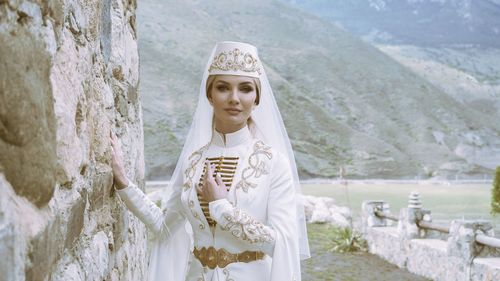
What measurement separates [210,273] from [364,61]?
57560 mm

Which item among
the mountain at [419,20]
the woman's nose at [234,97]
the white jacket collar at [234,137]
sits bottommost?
the white jacket collar at [234,137]

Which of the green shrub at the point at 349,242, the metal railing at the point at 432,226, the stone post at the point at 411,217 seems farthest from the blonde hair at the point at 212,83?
the green shrub at the point at 349,242

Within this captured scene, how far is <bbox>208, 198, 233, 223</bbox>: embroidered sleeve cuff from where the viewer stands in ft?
6.31

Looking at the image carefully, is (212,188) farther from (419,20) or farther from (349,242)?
(419,20)

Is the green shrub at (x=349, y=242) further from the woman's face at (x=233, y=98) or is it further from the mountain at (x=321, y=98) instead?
the mountain at (x=321, y=98)

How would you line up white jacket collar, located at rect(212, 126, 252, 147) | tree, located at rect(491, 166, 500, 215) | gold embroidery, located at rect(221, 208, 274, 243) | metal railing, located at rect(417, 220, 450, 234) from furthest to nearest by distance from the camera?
tree, located at rect(491, 166, 500, 215), metal railing, located at rect(417, 220, 450, 234), white jacket collar, located at rect(212, 126, 252, 147), gold embroidery, located at rect(221, 208, 274, 243)

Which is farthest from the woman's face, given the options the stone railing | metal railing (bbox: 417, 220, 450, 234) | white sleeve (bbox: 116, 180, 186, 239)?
metal railing (bbox: 417, 220, 450, 234)

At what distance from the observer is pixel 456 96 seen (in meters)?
58.0

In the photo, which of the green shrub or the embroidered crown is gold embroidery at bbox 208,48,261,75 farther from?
the green shrub

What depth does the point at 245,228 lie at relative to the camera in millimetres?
1907

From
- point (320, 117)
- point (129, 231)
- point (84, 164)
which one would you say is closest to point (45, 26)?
point (84, 164)

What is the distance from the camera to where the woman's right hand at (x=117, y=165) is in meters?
2.19

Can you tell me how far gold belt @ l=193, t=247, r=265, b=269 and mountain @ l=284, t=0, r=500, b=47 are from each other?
74.6m

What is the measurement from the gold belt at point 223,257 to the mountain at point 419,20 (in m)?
74.6
